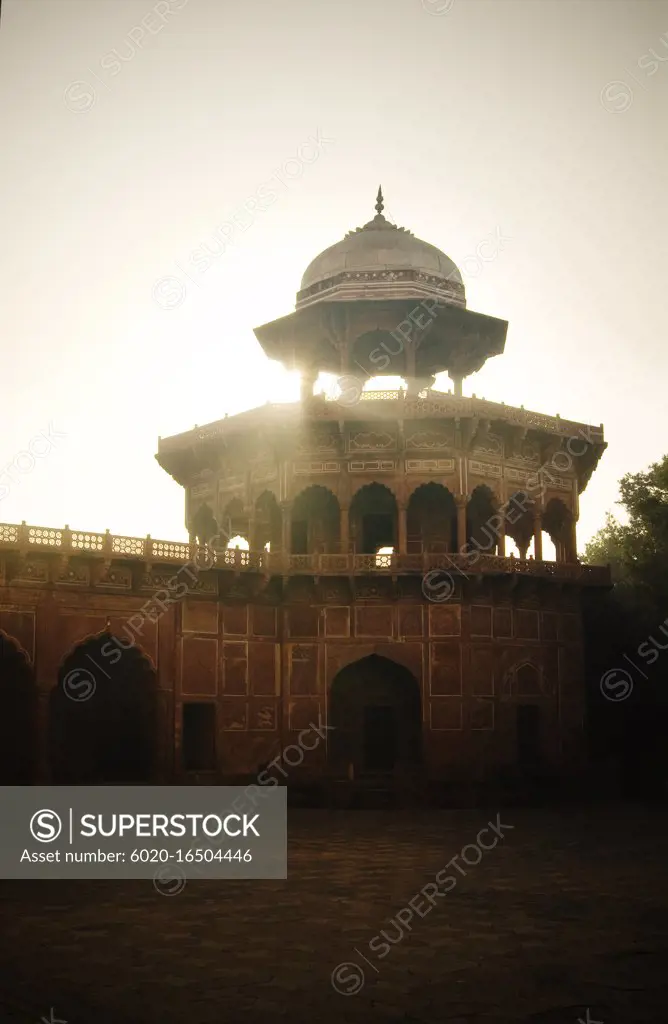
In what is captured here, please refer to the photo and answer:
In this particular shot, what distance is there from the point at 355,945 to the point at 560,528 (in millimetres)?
23300

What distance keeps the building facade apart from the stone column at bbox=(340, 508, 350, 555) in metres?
0.07

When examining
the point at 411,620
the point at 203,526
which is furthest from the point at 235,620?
the point at 203,526

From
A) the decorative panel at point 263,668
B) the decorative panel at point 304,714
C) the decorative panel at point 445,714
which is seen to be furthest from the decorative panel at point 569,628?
the decorative panel at point 263,668

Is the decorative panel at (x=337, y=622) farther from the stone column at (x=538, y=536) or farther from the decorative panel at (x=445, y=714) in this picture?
the stone column at (x=538, y=536)

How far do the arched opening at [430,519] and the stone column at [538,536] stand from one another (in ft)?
7.34

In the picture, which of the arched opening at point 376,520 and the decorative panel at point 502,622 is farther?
the arched opening at point 376,520

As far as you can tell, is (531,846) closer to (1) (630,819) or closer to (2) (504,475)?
(1) (630,819)

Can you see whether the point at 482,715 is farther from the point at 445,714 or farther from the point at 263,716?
the point at 263,716

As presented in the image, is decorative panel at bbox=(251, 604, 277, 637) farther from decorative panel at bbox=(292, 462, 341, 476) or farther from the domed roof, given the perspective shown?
the domed roof

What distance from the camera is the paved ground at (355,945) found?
8867 mm

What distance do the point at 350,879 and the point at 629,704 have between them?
20.0 m

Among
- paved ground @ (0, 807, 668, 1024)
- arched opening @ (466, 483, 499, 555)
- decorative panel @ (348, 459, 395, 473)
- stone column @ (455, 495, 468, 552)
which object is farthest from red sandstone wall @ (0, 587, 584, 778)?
paved ground @ (0, 807, 668, 1024)

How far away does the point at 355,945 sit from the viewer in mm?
11180

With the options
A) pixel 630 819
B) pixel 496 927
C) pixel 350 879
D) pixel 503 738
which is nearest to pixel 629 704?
pixel 503 738
